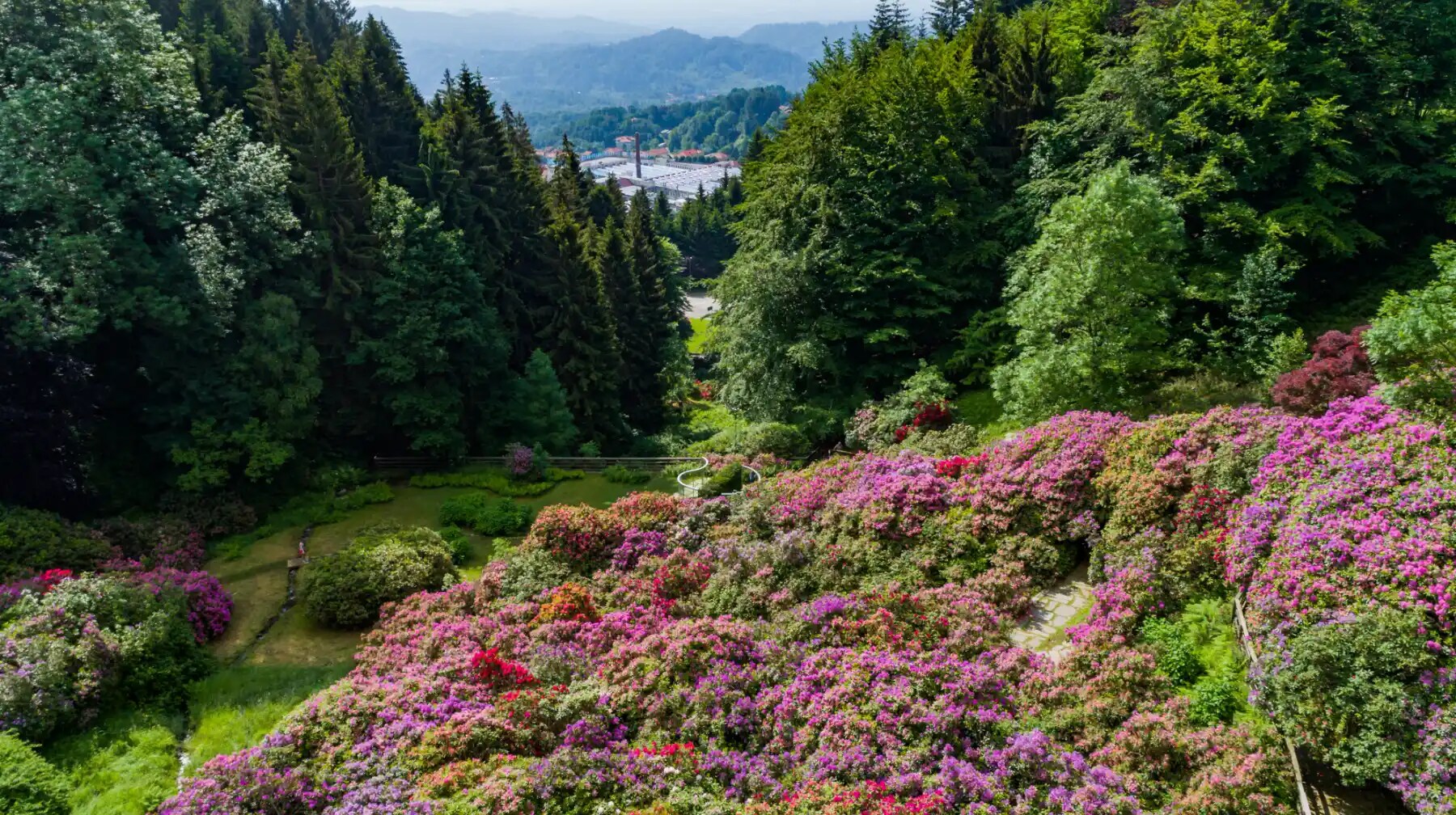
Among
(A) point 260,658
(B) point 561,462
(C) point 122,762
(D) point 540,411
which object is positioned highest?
(D) point 540,411

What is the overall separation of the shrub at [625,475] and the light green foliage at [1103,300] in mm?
10807

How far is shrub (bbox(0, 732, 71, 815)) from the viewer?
9516 mm

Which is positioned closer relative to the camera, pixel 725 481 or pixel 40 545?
pixel 40 545

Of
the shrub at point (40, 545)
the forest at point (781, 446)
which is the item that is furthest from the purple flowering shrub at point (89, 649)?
the shrub at point (40, 545)

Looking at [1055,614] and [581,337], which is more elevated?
[581,337]

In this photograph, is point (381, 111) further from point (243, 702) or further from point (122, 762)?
point (122, 762)

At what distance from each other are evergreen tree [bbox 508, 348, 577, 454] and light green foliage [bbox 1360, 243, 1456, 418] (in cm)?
2260

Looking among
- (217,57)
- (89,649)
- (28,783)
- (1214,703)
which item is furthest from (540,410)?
(1214,703)

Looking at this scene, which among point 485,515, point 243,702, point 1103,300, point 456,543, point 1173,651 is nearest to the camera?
point 1173,651

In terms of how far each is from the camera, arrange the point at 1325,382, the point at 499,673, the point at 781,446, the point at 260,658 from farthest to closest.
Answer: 1. the point at 781,446
2. the point at 260,658
3. the point at 1325,382
4. the point at 499,673

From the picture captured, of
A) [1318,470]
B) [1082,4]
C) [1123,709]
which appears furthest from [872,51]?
[1123,709]

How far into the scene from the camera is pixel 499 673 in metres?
11.3

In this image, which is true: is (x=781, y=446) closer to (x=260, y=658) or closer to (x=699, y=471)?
(x=699, y=471)

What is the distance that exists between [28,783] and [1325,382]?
779 inches
